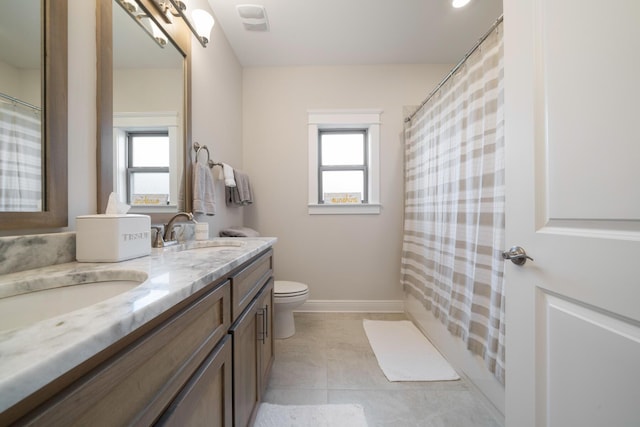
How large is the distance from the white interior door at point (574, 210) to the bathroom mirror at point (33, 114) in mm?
1434

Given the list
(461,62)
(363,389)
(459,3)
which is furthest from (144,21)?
(363,389)

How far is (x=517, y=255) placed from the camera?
75cm

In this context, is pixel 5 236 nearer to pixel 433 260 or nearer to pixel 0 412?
pixel 0 412

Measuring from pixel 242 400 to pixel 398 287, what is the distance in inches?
70.4

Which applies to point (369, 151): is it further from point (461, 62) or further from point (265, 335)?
point (265, 335)

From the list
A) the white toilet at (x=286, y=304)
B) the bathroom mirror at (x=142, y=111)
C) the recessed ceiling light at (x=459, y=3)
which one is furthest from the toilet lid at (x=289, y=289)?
the recessed ceiling light at (x=459, y=3)

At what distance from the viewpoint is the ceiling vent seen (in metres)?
1.65

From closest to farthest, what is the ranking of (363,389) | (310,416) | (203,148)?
(310,416) → (363,389) → (203,148)

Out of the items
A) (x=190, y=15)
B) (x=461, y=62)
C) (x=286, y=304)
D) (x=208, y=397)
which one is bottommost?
(x=286, y=304)

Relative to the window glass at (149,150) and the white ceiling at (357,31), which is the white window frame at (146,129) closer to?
the window glass at (149,150)

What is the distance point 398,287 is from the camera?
2.31 metres

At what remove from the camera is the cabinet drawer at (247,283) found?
81cm

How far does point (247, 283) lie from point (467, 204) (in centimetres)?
121

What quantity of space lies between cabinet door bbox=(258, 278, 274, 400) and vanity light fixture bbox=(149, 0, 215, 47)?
144 cm
